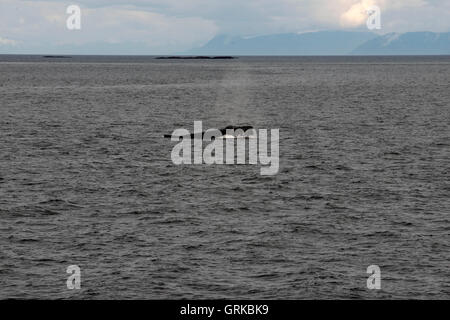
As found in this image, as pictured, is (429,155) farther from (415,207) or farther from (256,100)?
(256,100)

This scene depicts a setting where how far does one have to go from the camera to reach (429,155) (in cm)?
6462

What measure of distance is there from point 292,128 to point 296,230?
167 ft

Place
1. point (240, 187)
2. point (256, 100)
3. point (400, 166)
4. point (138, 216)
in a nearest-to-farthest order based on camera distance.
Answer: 1. point (138, 216)
2. point (240, 187)
3. point (400, 166)
4. point (256, 100)

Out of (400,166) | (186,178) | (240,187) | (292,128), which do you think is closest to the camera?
(240,187)

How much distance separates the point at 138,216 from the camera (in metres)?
42.5

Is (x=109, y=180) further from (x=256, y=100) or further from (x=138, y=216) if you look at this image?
(x=256, y=100)

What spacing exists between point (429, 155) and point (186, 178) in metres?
24.2

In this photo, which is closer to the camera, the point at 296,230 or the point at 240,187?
the point at 296,230
